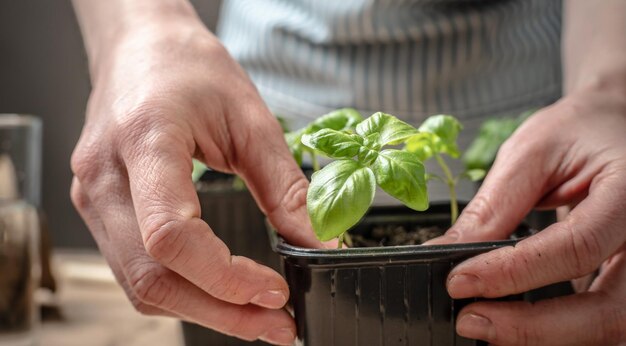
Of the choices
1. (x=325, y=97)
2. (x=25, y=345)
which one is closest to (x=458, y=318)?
(x=325, y=97)

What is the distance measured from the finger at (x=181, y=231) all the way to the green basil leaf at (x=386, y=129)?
134mm

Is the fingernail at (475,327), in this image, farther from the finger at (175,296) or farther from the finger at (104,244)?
the finger at (104,244)

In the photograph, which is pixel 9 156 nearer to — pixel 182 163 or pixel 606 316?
pixel 182 163

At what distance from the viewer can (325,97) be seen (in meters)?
1.18

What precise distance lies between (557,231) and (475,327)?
0.33ft

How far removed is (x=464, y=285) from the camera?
1.92ft

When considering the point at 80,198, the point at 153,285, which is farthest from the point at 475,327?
the point at 80,198

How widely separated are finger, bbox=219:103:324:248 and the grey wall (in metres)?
1.61

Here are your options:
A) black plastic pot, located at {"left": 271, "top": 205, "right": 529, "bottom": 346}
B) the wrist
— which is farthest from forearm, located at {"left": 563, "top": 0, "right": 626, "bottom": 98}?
black plastic pot, located at {"left": 271, "top": 205, "right": 529, "bottom": 346}

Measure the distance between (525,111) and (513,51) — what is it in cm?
9

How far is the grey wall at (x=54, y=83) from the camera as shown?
221 cm

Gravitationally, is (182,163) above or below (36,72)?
above

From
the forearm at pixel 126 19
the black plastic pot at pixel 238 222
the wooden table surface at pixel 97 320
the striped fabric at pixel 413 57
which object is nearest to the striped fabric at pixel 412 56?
the striped fabric at pixel 413 57

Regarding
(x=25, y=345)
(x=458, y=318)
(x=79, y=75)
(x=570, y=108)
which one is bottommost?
(x=25, y=345)
